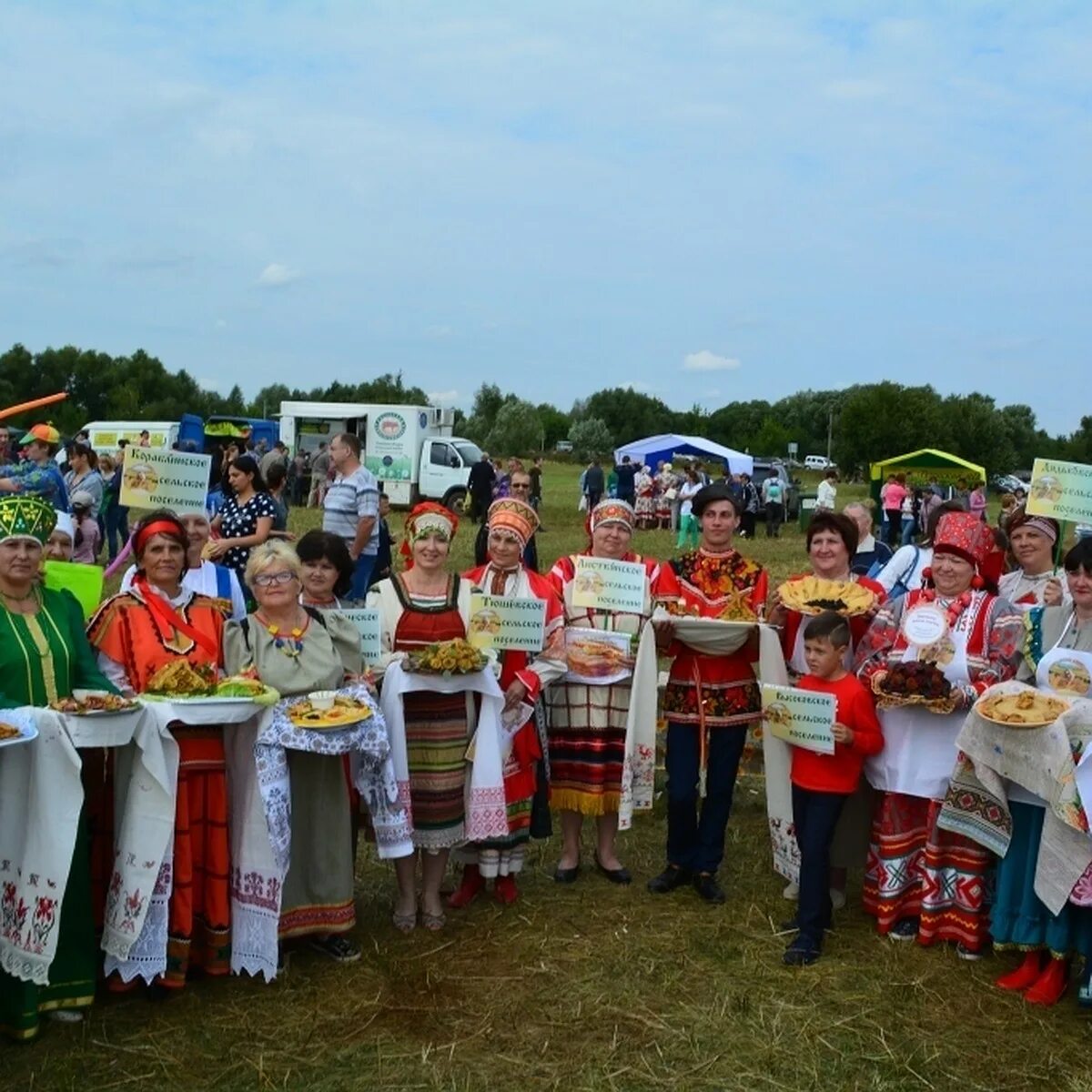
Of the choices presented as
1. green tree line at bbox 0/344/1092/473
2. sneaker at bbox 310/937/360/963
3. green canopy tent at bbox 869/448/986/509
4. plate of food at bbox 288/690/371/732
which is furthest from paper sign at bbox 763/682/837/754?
green tree line at bbox 0/344/1092/473

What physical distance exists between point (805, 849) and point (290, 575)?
2490mm

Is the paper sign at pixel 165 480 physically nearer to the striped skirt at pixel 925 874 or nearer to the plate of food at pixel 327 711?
the plate of food at pixel 327 711

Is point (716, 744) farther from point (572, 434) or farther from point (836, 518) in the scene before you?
point (572, 434)

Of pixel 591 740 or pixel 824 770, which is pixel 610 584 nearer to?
pixel 591 740

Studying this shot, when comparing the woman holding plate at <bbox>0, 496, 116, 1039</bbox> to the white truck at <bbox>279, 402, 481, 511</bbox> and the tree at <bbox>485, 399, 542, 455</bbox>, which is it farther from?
the tree at <bbox>485, 399, 542, 455</bbox>

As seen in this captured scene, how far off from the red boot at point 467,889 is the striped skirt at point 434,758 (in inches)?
21.9

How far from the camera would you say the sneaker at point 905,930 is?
201 inches

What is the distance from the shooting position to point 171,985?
14.4ft

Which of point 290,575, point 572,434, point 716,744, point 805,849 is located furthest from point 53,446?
point 572,434

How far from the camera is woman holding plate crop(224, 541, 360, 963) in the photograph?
457 cm

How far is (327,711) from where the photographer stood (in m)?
4.44

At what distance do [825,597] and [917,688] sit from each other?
619 millimetres

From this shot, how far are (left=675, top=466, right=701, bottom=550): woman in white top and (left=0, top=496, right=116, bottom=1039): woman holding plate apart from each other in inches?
598

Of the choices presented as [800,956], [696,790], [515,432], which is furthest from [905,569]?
[515,432]
